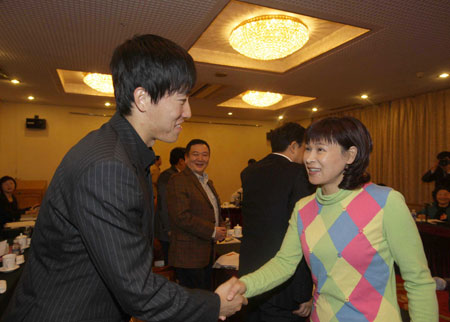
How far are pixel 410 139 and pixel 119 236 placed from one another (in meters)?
7.20

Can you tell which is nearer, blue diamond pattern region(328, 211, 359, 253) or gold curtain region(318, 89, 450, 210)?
blue diamond pattern region(328, 211, 359, 253)

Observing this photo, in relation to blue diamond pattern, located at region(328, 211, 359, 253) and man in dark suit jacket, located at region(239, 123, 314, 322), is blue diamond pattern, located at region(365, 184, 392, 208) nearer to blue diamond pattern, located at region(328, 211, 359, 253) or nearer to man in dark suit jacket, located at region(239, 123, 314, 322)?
blue diamond pattern, located at region(328, 211, 359, 253)

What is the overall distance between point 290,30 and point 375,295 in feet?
9.64

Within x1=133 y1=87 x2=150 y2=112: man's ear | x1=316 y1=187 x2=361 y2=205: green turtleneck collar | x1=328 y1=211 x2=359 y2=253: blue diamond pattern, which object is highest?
x1=133 y1=87 x2=150 y2=112: man's ear

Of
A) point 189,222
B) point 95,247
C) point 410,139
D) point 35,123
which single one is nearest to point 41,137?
point 35,123

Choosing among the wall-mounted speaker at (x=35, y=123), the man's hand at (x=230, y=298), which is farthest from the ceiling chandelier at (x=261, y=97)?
the man's hand at (x=230, y=298)

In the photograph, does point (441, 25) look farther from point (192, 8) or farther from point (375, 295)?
point (375, 295)

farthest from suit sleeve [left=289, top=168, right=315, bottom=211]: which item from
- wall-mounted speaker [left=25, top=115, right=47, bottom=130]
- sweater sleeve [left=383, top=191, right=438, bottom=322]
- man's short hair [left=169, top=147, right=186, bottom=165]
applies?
wall-mounted speaker [left=25, top=115, right=47, bottom=130]

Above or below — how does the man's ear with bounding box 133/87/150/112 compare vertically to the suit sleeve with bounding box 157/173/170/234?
above

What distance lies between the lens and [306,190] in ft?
5.97

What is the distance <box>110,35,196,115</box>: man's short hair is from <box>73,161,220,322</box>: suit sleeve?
30 cm

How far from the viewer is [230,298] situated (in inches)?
47.2

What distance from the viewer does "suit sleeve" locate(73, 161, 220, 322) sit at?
0.78 meters

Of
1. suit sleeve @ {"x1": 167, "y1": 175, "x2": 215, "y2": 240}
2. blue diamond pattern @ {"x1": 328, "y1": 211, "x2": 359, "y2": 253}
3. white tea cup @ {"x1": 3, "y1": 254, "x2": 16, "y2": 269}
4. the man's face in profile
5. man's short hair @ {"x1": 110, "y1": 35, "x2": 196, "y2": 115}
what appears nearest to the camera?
man's short hair @ {"x1": 110, "y1": 35, "x2": 196, "y2": 115}
